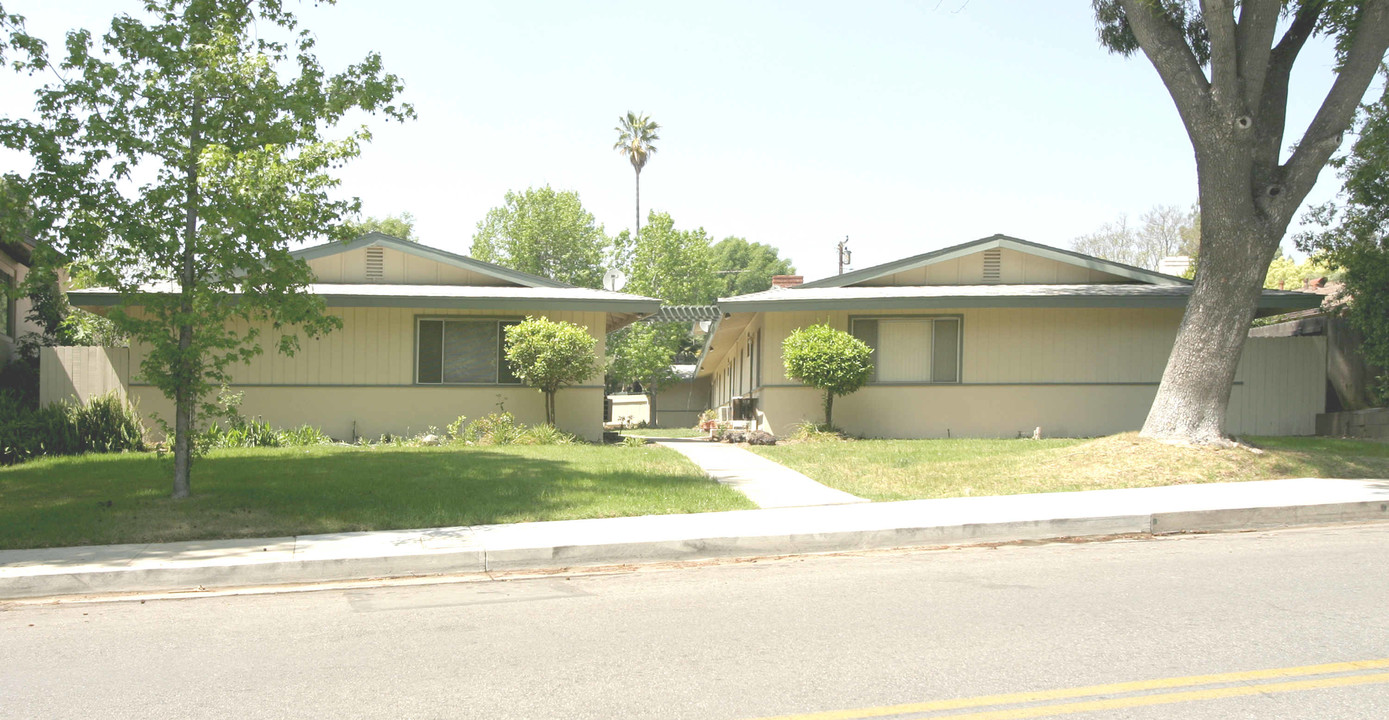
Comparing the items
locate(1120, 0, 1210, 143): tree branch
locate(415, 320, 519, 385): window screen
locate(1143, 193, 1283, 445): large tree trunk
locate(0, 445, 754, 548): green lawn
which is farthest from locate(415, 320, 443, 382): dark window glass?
locate(1120, 0, 1210, 143): tree branch

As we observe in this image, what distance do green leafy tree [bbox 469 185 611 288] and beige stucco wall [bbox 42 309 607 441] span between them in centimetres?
3094

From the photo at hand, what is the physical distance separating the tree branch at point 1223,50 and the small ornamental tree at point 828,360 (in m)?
7.23

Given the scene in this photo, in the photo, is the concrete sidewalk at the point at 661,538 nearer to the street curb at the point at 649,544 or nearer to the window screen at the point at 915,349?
the street curb at the point at 649,544

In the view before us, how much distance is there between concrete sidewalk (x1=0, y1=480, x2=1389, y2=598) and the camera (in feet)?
27.1

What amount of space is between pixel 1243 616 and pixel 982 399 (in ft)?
44.8

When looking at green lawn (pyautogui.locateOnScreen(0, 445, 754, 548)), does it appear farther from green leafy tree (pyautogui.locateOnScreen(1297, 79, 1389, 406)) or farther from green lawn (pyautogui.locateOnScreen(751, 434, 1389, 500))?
green leafy tree (pyautogui.locateOnScreen(1297, 79, 1389, 406))

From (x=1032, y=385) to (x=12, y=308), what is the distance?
19705 millimetres

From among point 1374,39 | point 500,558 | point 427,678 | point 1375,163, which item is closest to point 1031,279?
point 1375,163

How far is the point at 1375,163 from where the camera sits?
55.7ft

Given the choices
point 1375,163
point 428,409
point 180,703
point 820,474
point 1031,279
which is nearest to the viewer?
point 180,703

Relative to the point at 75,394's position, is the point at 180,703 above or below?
below

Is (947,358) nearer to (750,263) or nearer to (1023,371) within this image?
(1023,371)

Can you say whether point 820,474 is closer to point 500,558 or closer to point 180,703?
point 500,558

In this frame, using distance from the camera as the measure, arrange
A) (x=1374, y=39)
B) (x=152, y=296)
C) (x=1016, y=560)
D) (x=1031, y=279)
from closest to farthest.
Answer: (x=1016, y=560), (x=152, y=296), (x=1374, y=39), (x=1031, y=279)
